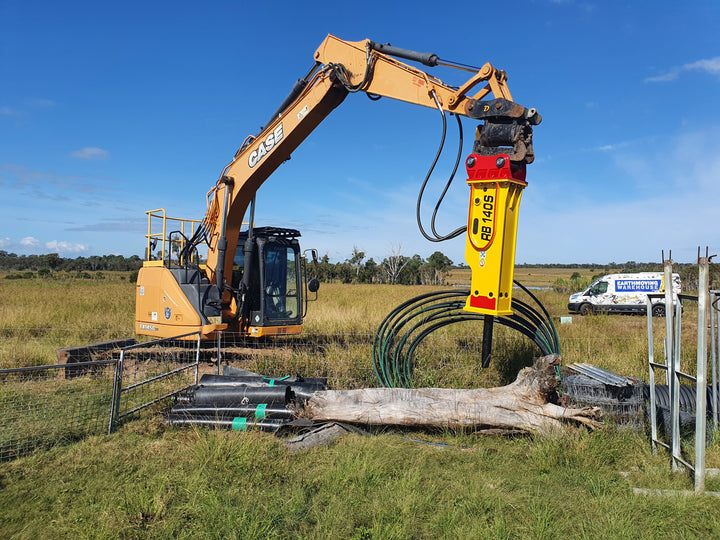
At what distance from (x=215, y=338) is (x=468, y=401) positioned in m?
4.97

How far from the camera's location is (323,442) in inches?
195

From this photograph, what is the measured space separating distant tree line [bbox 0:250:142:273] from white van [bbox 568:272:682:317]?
6013 centimetres

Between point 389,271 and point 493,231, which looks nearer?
point 493,231

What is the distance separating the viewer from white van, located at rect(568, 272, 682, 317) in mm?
20500

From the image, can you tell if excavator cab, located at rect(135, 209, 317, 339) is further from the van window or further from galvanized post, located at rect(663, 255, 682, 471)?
the van window

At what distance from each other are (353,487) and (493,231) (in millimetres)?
2613

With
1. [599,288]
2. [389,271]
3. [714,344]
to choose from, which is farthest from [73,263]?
[714,344]

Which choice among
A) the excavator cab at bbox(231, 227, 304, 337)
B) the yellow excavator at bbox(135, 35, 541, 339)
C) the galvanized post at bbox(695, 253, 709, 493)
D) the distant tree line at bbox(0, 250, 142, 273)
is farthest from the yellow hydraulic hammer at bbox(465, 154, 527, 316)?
the distant tree line at bbox(0, 250, 142, 273)

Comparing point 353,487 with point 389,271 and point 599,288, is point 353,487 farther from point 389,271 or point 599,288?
point 389,271

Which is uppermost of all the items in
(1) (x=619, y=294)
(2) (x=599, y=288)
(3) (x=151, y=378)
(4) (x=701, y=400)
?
(2) (x=599, y=288)

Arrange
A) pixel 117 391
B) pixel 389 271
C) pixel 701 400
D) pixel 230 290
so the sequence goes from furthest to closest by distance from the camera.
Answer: pixel 389 271
pixel 230 290
pixel 117 391
pixel 701 400

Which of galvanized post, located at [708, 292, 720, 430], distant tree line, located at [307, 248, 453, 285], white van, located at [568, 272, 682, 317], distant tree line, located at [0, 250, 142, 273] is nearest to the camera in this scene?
galvanized post, located at [708, 292, 720, 430]

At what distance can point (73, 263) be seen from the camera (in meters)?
76.6

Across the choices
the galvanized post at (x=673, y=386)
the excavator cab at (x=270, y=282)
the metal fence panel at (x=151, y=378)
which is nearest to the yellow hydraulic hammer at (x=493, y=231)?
the galvanized post at (x=673, y=386)
